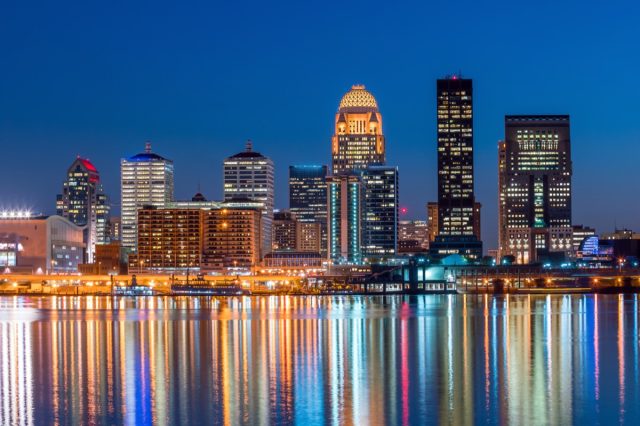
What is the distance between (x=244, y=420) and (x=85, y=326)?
54669mm

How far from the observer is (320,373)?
185 feet

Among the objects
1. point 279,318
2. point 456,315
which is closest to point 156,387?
point 279,318

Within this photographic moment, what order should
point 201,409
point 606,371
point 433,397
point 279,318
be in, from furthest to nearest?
point 279,318
point 606,371
point 433,397
point 201,409

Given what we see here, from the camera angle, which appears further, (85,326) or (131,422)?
(85,326)

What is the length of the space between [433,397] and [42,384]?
18.4 m

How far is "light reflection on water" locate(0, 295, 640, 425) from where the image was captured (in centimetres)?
4356

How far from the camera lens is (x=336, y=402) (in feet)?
151

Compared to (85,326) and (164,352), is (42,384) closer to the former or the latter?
(164,352)

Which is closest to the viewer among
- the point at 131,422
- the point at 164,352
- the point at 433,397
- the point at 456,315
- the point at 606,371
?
the point at 131,422

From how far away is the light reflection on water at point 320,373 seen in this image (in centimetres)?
4356

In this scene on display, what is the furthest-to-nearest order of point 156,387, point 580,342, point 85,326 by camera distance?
point 85,326 → point 580,342 → point 156,387

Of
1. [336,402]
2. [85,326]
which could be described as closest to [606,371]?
[336,402]

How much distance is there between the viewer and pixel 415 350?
225ft

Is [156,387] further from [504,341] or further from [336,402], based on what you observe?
[504,341]
